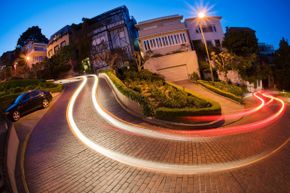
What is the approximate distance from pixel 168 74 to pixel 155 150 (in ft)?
79.3

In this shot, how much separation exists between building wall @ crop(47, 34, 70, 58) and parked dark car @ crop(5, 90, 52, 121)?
36.4 meters

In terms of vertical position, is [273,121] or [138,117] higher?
[138,117]

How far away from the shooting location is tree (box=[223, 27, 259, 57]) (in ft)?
104

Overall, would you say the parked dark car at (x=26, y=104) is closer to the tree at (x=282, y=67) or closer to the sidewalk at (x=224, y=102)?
the sidewalk at (x=224, y=102)

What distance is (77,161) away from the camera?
24.3ft

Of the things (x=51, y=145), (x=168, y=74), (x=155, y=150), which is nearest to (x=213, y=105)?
(x=155, y=150)

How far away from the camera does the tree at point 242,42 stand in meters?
31.8

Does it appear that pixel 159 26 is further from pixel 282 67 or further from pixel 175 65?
pixel 282 67

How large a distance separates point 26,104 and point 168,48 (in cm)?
2420

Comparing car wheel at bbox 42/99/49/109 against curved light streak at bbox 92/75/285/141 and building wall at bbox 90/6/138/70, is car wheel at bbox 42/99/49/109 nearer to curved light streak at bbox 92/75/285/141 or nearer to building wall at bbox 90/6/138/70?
curved light streak at bbox 92/75/285/141

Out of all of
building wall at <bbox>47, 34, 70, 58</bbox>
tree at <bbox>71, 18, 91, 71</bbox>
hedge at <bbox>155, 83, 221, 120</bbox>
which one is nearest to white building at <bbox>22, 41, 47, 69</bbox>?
building wall at <bbox>47, 34, 70, 58</bbox>

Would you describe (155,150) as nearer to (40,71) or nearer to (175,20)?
(175,20)

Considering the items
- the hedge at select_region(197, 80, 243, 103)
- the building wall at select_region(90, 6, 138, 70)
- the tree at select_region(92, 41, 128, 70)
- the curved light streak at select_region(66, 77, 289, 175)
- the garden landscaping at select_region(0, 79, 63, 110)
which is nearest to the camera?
the curved light streak at select_region(66, 77, 289, 175)

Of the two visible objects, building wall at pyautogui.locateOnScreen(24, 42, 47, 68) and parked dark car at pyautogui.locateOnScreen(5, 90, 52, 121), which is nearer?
parked dark car at pyautogui.locateOnScreen(5, 90, 52, 121)
